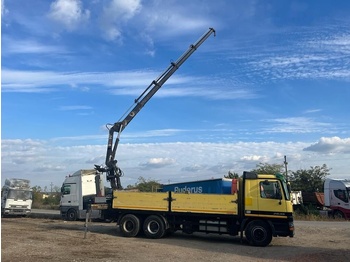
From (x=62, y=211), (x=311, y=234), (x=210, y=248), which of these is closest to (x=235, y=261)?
(x=210, y=248)

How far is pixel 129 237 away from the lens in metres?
17.7

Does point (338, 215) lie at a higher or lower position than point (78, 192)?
lower

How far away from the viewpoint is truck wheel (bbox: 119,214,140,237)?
1764 centimetres

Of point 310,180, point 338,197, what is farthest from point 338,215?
point 310,180

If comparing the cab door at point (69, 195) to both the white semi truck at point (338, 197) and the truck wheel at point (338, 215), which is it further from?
the truck wheel at point (338, 215)

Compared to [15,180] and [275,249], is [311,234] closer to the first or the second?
Answer: [275,249]

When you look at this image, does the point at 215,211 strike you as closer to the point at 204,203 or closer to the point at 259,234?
→ the point at 204,203

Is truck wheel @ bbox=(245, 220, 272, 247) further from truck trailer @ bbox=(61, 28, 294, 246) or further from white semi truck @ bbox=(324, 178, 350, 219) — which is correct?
white semi truck @ bbox=(324, 178, 350, 219)

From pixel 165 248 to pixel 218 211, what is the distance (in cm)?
319

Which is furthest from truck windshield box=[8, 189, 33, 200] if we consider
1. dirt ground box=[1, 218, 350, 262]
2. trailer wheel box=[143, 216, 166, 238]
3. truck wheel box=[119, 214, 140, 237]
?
trailer wheel box=[143, 216, 166, 238]

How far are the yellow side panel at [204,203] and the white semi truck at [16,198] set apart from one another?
18.3m

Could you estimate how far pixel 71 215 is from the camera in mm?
27531

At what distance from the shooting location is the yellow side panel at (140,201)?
690 inches

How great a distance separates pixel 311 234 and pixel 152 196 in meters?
8.51
